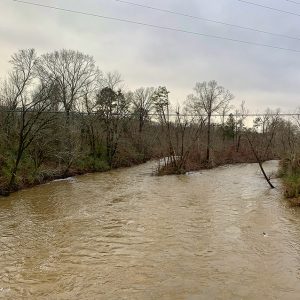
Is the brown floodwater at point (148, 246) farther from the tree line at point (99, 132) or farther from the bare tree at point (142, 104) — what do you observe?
the bare tree at point (142, 104)

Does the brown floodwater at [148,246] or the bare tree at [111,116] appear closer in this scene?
the brown floodwater at [148,246]

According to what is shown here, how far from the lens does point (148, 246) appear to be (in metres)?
13.3

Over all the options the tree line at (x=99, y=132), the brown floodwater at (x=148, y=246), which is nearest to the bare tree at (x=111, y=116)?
the tree line at (x=99, y=132)

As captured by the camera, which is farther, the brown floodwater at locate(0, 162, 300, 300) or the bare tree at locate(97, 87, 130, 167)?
the bare tree at locate(97, 87, 130, 167)

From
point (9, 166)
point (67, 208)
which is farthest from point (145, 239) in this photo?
Result: point (9, 166)

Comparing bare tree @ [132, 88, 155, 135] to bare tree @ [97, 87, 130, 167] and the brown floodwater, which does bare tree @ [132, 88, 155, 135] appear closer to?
bare tree @ [97, 87, 130, 167]

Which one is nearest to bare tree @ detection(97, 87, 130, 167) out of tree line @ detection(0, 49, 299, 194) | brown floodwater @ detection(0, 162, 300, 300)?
tree line @ detection(0, 49, 299, 194)

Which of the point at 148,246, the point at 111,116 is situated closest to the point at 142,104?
the point at 111,116

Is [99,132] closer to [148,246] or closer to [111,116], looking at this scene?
[111,116]

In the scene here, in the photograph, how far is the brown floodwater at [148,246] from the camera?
9.84 m

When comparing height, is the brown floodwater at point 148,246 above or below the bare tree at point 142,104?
below

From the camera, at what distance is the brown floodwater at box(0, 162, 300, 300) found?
388 inches

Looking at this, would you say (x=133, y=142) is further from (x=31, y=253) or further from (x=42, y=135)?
(x=31, y=253)

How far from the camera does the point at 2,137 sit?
31.8 m
